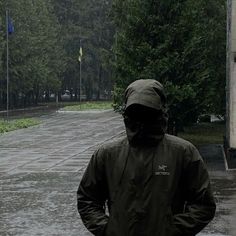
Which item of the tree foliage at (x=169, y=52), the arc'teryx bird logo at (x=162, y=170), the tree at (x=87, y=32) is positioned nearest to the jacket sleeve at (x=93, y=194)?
the arc'teryx bird logo at (x=162, y=170)

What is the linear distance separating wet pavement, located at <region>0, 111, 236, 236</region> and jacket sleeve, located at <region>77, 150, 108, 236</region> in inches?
201

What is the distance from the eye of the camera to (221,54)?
2503cm

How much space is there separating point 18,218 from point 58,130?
67.4 feet

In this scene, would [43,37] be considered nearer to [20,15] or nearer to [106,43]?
[20,15]

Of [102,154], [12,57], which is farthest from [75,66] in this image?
[102,154]

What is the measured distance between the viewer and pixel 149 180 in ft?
9.17

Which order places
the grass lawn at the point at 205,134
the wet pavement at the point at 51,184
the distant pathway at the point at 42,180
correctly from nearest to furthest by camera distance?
the wet pavement at the point at 51,184 → the distant pathway at the point at 42,180 → the grass lawn at the point at 205,134

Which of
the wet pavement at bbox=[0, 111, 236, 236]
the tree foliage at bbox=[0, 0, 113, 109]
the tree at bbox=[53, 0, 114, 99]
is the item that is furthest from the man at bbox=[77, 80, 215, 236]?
the tree at bbox=[53, 0, 114, 99]

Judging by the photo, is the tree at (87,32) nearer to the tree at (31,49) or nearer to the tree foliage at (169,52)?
the tree at (31,49)

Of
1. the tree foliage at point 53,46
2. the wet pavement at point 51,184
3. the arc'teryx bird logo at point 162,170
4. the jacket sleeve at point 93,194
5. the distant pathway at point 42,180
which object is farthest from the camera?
the tree foliage at point 53,46

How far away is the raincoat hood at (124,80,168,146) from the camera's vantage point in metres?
2.86

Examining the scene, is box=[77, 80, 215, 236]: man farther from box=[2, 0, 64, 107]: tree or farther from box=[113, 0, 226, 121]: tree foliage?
box=[2, 0, 64, 107]: tree

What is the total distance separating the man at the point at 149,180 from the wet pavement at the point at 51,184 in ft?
17.1

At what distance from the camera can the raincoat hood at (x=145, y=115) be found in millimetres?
2857
